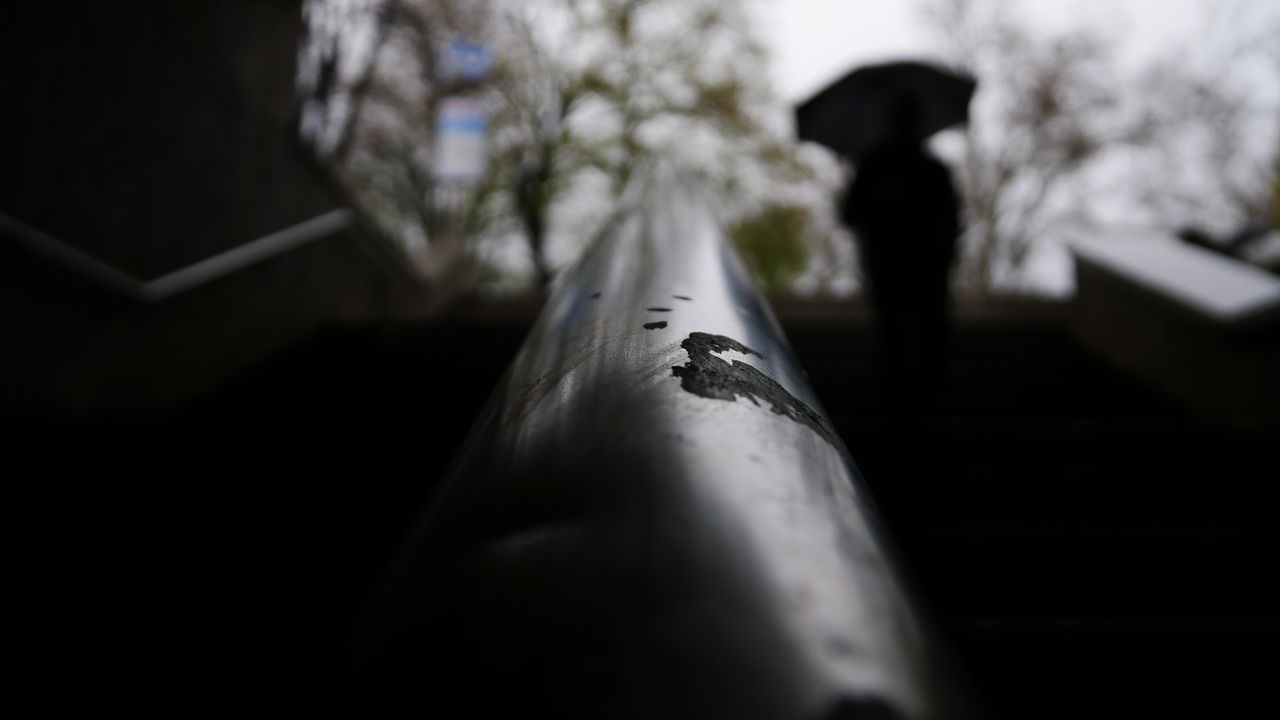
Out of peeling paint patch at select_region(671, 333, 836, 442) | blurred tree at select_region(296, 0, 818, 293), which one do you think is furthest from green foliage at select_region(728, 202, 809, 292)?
peeling paint patch at select_region(671, 333, 836, 442)

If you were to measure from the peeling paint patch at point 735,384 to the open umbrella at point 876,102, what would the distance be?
4292 millimetres

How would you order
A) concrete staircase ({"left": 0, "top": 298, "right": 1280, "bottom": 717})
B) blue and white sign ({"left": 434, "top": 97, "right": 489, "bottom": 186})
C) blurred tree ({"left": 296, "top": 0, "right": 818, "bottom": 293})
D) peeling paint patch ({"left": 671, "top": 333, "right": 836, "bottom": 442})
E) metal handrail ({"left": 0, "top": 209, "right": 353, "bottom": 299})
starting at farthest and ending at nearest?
blurred tree ({"left": 296, "top": 0, "right": 818, "bottom": 293})
blue and white sign ({"left": 434, "top": 97, "right": 489, "bottom": 186})
metal handrail ({"left": 0, "top": 209, "right": 353, "bottom": 299})
concrete staircase ({"left": 0, "top": 298, "right": 1280, "bottom": 717})
peeling paint patch ({"left": 671, "top": 333, "right": 836, "bottom": 442})

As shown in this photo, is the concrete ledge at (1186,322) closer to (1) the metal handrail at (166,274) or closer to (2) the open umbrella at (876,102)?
(2) the open umbrella at (876,102)

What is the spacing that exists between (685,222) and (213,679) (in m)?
1.21

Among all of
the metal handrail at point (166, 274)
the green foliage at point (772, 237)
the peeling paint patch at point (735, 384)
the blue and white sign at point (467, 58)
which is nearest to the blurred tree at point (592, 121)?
the green foliage at point (772, 237)

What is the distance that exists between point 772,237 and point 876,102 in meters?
14.1

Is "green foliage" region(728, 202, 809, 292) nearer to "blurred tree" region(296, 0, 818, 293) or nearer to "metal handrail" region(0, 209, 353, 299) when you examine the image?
"blurred tree" region(296, 0, 818, 293)

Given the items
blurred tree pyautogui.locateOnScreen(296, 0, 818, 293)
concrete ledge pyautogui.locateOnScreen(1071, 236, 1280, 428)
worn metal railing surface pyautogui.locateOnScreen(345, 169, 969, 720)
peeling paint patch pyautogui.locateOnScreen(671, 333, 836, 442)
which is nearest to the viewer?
worn metal railing surface pyautogui.locateOnScreen(345, 169, 969, 720)

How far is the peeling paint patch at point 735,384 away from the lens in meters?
0.60

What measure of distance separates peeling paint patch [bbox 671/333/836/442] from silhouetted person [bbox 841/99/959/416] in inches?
104

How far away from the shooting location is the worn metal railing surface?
0.35m

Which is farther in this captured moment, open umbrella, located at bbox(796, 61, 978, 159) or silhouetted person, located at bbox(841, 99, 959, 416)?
open umbrella, located at bbox(796, 61, 978, 159)

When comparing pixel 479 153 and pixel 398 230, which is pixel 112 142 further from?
pixel 398 230

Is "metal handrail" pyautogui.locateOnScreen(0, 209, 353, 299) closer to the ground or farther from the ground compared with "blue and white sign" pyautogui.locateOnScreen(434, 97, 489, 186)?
closer to the ground
